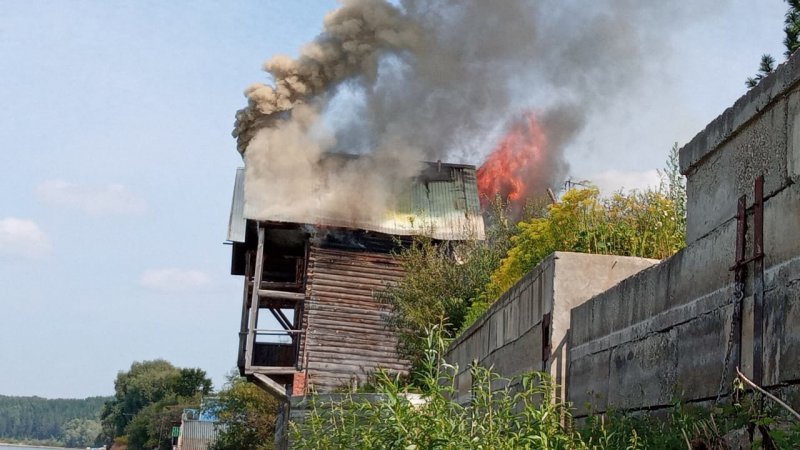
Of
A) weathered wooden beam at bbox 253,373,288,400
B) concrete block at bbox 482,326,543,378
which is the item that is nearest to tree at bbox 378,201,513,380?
weathered wooden beam at bbox 253,373,288,400

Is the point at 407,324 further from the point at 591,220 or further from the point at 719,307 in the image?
the point at 719,307

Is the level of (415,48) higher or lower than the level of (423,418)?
higher

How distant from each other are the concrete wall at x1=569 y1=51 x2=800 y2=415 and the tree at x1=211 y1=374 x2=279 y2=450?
2504 cm

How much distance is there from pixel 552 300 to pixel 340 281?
16296mm

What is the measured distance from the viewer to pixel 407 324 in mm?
18312

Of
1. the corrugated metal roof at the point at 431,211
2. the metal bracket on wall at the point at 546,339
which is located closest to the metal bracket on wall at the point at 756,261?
the metal bracket on wall at the point at 546,339

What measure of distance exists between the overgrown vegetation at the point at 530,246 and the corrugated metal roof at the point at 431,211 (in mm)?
2839

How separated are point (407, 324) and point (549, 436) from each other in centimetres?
1269

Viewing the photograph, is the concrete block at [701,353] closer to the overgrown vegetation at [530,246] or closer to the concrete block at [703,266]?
the concrete block at [703,266]

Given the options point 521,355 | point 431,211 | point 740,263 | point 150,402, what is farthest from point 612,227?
point 150,402

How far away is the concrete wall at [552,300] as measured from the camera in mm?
7355

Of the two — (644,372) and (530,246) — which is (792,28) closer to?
(530,246)

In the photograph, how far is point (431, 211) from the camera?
78.0 ft

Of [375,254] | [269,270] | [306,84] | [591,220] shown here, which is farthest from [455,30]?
[591,220]
